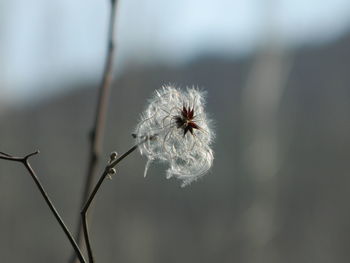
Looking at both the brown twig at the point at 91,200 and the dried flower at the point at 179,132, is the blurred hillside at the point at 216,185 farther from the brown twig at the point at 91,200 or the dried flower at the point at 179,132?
the brown twig at the point at 91,200

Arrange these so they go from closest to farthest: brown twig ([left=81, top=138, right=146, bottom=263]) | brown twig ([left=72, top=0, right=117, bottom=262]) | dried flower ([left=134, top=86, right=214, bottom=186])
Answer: brown twig ([left=81, top=138, right=146, bottom=263]) → dried flower ([left=134, top=86, right=214, bottom=186]) → brown twig ([left=72, top=0, right=117, bottom=262])

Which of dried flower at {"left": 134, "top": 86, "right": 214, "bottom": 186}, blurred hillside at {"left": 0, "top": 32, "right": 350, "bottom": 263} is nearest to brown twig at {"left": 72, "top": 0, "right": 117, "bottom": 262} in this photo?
dried flower at {"left": 134, "top": 86, "right": 214, "bottom": 186}

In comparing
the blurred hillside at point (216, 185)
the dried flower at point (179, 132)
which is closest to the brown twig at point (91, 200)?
the dried flower at point (179, 132)

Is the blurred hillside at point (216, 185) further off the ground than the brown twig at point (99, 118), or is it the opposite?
the brown twig at point (99, 118)

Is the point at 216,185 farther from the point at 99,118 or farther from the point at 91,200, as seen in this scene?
the point at 91,200

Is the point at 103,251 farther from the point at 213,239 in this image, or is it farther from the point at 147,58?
the point at 147,58

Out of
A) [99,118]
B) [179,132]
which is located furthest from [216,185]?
[179,132]

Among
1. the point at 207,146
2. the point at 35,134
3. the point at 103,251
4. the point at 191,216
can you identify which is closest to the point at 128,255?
the point at 103,251

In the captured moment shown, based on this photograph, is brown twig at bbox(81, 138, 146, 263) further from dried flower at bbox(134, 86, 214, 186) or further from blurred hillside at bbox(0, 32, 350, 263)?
blurred hillside at bbox(0, 32, 350, 263)
